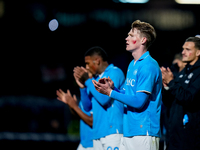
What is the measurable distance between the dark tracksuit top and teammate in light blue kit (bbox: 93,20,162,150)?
91 centimetres

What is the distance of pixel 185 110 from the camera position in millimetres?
3924

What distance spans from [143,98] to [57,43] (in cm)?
589

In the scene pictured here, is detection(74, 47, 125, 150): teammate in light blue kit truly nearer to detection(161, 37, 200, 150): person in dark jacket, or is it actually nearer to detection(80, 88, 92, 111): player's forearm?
detection(80, 88, 92, 111): player's forearm

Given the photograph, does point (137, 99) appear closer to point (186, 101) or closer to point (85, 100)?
Answer: point (186, 101)

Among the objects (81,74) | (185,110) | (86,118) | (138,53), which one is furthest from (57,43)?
(138,53)

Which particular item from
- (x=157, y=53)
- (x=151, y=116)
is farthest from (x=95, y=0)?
(x=151, y=116)

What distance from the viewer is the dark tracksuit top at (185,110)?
3.76 meters

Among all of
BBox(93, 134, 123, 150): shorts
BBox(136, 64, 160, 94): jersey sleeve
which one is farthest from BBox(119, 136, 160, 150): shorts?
BBox(93, 134, 123, 150): shorts

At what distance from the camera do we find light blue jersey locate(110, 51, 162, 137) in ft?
9.20

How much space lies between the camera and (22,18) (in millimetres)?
8391

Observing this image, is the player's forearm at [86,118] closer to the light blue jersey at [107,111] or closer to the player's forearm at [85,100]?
the player's forearm at [85,100]

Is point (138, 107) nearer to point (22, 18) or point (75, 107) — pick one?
point (75, 107)

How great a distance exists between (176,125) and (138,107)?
4.48 feet

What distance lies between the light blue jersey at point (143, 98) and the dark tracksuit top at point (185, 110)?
0.91 meters
